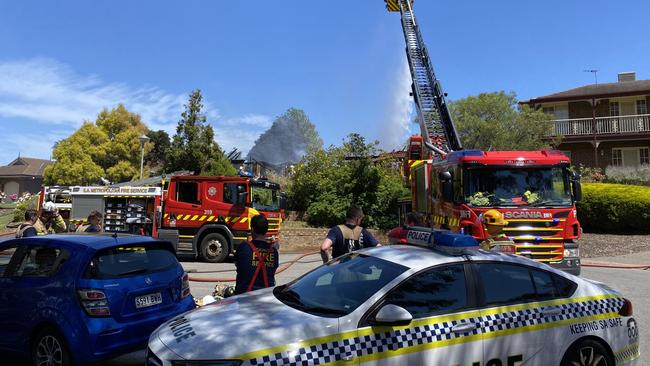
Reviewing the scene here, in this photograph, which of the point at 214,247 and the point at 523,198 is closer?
the point at 523,198

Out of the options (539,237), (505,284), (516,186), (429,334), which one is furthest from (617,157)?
(429,334)

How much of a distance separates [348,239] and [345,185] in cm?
1684

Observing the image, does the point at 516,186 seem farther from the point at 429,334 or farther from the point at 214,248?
the point at 214,248

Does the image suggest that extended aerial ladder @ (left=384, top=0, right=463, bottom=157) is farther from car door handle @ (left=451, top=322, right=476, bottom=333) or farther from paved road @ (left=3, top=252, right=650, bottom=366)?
car door handle @ (left=451, top=322, right=476, bottom=333)

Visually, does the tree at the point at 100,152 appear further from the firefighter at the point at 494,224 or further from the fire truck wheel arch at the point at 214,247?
the firefighter at the point at 494,224

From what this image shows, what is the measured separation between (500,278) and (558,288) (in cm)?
61

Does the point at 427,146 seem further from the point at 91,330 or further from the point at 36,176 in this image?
the point at 36,176

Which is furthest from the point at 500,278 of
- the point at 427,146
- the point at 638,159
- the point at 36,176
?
the point at 36,176

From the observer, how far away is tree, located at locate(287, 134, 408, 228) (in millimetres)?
22016

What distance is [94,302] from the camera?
4.57m

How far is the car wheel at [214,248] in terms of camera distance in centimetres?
1512

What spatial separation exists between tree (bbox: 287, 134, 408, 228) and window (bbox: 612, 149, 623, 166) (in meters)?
15.0

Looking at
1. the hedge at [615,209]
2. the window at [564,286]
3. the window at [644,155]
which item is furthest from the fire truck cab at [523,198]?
the window at [644,155]

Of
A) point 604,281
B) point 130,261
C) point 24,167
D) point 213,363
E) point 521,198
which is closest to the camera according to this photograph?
point 213,363
